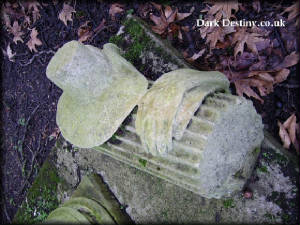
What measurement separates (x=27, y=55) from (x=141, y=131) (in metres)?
2.99

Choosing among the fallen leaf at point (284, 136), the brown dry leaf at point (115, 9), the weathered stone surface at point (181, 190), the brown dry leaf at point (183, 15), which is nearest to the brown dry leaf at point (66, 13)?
the brown dry leaf at point (115, 9)

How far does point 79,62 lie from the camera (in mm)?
1711

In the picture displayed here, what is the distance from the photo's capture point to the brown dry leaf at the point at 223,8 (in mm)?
2371

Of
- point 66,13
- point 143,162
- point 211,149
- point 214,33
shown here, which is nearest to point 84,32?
point 66,13

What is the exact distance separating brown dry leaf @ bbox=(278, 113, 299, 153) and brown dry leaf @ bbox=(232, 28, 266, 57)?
1.88ft

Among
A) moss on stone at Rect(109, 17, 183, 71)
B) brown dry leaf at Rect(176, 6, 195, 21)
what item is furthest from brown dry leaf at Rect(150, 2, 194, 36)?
moss on stone at Rect(109, 17, 183, 71)

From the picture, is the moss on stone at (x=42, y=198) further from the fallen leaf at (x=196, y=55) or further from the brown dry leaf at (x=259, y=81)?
the brown dry leaf at (x=259, y=81)

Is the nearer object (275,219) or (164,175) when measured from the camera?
(164,175)

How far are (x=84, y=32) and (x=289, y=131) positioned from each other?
7.75 feet

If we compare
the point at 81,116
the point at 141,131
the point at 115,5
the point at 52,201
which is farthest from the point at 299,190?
the point at 115,5

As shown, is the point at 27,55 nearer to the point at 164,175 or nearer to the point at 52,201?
the point at 52,201

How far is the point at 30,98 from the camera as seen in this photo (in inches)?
156

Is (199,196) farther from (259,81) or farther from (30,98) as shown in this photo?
(30,98)

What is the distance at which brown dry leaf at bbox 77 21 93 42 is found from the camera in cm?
332
